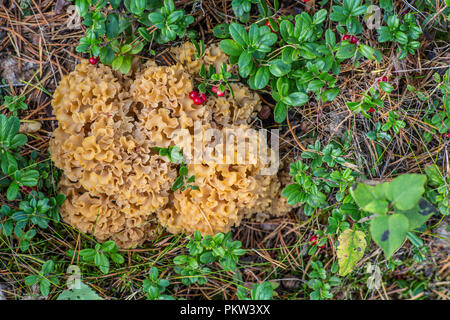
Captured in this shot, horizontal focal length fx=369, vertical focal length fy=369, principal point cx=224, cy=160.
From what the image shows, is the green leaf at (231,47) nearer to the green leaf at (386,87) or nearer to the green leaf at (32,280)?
the green leaf at (386,87)

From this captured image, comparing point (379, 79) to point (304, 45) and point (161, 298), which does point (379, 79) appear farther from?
point (161, 298)

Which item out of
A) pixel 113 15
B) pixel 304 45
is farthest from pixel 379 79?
pixel 113 15

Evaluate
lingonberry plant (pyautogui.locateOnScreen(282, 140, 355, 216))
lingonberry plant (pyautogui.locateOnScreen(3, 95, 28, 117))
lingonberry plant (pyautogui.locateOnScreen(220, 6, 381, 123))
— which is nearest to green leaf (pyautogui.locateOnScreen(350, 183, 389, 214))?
lingonberry plant (pyautogui.locateOnScreen(282, 140, 355, 216))

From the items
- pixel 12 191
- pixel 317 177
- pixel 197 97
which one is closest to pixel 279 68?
pixel 197 97

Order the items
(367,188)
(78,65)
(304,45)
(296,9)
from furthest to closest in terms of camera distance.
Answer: (296,9)
(78,65)
(304,45)
(367,188)

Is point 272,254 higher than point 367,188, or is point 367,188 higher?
point 367,188

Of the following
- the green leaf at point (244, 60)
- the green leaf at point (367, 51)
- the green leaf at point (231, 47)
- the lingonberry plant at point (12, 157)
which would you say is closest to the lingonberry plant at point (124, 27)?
the green leaf at point (231, 47)

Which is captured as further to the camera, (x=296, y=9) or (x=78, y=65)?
(x=296, y=9)
